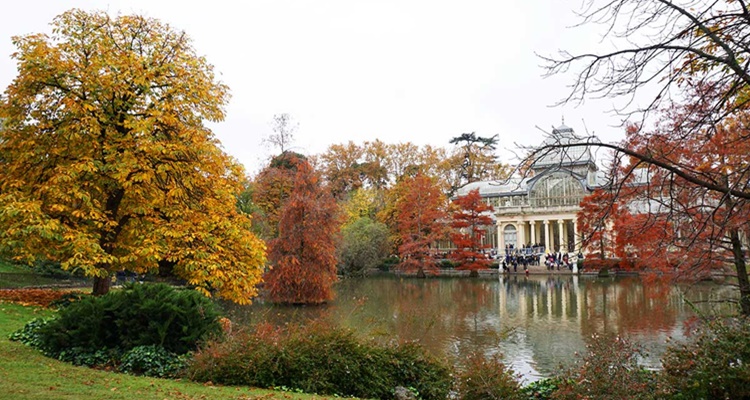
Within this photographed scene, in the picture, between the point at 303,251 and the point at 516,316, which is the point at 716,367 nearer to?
the point at 516,316

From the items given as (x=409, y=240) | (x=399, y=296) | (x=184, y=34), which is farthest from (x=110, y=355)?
(x=409, y=240)

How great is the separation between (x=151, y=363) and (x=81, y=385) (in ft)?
5.24

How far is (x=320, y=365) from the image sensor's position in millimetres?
7375

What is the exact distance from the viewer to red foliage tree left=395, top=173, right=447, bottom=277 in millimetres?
38031

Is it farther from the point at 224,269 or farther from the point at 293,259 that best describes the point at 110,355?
the point at 293,259

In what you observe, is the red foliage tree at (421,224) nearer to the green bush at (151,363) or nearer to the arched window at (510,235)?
the arched window at (510,235)

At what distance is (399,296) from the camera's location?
78.2 ft

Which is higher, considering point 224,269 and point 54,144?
point 54,144

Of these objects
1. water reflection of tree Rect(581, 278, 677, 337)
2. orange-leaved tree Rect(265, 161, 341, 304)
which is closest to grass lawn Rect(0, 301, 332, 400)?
water reflection of tree Rect(581, 278, 677, 337)

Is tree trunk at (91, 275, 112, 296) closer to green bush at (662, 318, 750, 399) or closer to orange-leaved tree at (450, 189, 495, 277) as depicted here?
green bush at (662, 318, 750, 399)

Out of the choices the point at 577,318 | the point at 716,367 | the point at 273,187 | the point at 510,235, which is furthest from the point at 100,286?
the point at 510,235

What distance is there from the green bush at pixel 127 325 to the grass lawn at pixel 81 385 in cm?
44

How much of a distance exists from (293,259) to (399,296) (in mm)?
5588

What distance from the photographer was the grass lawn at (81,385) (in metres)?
5.34
